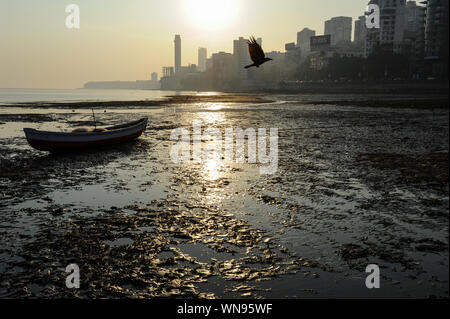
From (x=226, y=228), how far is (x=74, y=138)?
16.0 metres

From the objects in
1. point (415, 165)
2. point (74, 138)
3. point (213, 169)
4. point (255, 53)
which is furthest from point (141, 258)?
point (74, 138)

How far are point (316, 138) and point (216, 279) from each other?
21.6 meters

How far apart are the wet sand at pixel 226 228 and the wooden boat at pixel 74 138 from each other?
2402mm

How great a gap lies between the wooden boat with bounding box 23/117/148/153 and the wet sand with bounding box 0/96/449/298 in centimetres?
240

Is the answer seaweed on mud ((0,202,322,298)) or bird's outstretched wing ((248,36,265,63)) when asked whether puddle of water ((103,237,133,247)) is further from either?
bird's outstretched wing ((248,36,265,63))

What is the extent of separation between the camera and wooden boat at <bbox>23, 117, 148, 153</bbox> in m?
20.8

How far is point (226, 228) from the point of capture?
9602 millimetres

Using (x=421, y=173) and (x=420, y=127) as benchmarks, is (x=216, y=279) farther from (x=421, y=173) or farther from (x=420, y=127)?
(x=420, y=127)

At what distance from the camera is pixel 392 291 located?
6391 mm

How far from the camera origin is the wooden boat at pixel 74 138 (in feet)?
68.2

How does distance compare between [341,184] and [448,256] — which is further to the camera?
[341,184]

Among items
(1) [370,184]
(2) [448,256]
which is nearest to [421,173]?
(1) [370,184]

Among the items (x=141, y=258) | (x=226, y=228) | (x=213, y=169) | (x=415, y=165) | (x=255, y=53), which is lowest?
(x=141, y=258)

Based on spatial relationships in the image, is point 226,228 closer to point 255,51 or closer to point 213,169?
point 255,51
